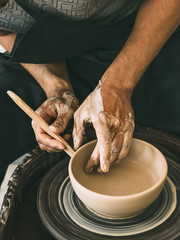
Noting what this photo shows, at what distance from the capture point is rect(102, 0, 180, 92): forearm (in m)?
1.05

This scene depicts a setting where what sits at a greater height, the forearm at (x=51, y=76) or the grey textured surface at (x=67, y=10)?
the grey textured surface at (x=67, y=10)

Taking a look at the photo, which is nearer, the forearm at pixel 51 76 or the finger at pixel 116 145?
the finger at pixel 116 145

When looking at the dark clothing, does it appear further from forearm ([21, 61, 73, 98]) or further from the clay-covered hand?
the clay-covered hand

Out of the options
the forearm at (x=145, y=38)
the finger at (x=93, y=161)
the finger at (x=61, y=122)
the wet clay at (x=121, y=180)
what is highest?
the forearm at (x=145, y=38)

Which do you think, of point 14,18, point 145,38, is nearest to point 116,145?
point 145,38

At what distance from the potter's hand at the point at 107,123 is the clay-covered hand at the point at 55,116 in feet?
0.22

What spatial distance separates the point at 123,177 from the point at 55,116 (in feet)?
1.19

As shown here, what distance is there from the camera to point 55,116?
111 cm

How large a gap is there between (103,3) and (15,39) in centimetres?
44

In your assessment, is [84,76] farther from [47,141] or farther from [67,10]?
[47,141]

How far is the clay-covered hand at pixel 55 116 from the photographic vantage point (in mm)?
955

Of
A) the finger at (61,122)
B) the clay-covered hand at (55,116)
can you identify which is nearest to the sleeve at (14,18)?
the clay-covered hand at (55,116)

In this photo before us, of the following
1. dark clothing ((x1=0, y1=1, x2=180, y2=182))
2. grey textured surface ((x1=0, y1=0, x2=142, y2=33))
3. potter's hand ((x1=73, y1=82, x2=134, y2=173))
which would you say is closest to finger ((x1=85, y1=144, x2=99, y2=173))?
potter's hand ((x1=73, y1=82, x2=134, y2=173))

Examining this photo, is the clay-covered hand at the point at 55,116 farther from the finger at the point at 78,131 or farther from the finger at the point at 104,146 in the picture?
the finger at the point at 104,146
